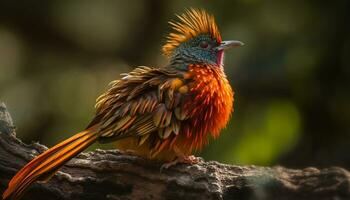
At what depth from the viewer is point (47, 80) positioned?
10875mm

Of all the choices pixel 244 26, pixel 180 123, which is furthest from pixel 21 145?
pixel 244 26

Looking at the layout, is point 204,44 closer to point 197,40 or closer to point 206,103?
point 197,40

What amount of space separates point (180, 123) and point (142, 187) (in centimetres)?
59

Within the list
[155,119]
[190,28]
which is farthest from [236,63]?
[155,119]

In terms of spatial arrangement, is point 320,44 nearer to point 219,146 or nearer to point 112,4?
point 219,146

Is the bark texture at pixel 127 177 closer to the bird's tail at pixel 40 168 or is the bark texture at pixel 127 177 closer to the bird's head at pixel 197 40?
the bird's tail at pixel 40 168

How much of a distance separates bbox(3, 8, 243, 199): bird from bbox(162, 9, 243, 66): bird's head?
1.06 ft

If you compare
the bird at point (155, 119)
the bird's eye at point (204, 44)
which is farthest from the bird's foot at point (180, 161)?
the bird's eye at point (204, 44)

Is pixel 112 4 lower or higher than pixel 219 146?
higher

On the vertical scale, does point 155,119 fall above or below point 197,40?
below

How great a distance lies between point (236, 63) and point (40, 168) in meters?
3.69

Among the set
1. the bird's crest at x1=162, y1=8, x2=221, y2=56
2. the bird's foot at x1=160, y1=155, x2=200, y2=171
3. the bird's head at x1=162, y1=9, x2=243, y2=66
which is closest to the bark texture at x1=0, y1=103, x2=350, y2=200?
the bird's foot at x1=160, y1=155, x2=200, y2=171

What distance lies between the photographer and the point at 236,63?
9.77 metres

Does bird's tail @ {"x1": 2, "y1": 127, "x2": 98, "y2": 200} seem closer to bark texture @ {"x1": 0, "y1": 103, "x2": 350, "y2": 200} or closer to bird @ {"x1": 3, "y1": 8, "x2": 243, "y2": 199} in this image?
bird @ {"x1": 3, "y1": 8, "x2": 243, "y2": 199}
